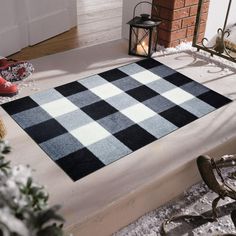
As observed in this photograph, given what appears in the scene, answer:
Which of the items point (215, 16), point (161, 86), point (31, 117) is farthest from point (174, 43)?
point (31, 117)

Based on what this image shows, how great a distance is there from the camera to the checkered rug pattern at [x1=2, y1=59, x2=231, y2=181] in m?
1.79

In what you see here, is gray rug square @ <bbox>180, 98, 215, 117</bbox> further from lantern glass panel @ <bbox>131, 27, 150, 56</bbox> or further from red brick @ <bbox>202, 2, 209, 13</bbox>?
red brick @ <bbox>202, 2, 209, 13</bbox>

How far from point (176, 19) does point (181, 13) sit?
0.20 ft

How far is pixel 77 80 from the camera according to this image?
7.86ft

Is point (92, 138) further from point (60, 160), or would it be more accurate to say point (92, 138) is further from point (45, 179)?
point (45, 179)

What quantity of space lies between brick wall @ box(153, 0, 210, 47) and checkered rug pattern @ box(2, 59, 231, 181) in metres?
0.38

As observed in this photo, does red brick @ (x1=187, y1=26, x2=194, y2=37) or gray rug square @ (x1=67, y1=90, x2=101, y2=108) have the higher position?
red brick @ (x1=187, y1=26, x2=194, y2=37)

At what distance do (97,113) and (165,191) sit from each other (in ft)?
2.02

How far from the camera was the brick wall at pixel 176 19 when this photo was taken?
8.98 feet

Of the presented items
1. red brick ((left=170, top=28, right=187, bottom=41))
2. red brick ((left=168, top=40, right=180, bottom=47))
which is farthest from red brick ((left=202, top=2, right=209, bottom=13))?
red brick ((left=168, top=40, right=180, bottom=47))

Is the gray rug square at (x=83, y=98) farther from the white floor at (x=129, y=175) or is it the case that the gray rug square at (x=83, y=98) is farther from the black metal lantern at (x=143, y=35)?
the black metal lantern at (x=143, y=35)

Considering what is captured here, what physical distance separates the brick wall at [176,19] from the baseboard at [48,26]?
2.82ft

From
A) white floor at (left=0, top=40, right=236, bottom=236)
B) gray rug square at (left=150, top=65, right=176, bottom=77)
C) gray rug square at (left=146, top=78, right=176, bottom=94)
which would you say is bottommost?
white floor at (left=0, top=40, right=236, bottom=236)

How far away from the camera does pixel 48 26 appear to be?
312 centimetres
